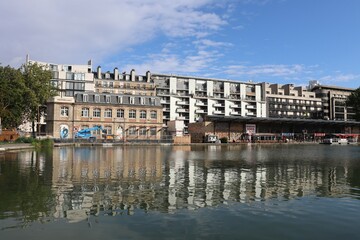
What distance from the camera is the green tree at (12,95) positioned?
67.2 meters

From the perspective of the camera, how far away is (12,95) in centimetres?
6775

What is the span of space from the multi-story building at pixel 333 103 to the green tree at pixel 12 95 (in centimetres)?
14953

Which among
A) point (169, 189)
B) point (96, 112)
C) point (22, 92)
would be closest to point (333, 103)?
point (96, 112)

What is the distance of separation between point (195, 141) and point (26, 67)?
2147 inches

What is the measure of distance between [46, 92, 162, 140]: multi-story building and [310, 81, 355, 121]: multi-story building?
373 feet

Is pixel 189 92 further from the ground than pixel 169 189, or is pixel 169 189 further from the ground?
pixel 189 92

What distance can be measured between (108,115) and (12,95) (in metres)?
30.1

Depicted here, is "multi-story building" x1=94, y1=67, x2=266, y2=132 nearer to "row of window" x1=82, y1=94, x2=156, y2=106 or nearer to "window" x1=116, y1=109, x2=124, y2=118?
"row of window" x1=82, y1=94, x2=156, y2=106

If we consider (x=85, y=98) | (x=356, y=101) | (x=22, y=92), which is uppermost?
(x=356, y=101)

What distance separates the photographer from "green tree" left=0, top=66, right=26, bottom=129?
67.2m

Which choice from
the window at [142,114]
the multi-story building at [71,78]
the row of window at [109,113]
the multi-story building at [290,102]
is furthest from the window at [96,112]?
the multi-story building at [290,102]

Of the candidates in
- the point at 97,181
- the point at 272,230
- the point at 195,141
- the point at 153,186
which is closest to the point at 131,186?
the point at 153,186

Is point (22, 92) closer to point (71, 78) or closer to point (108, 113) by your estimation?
point (108, 113)

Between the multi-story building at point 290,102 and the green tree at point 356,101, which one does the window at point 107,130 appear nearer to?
the multi-story building at point 290,102
